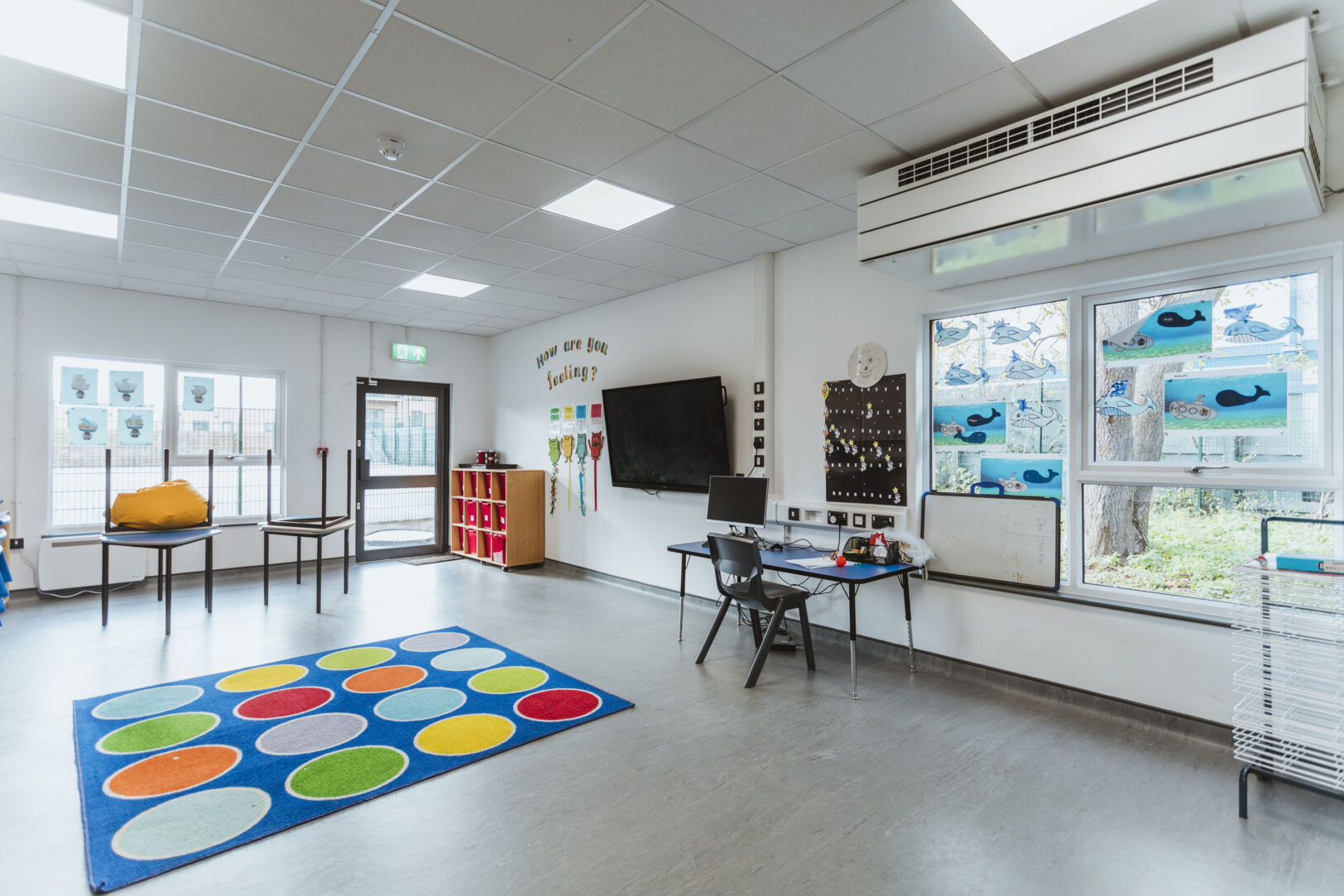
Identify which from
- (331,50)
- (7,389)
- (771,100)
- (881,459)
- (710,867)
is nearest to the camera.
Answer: (710,867)

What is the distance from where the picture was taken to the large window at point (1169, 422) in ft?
9.45

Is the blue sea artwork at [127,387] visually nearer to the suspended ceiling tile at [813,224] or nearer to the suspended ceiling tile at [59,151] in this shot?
the suspended ceiling tile at [59,151]

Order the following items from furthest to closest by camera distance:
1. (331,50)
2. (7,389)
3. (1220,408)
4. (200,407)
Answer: (200,407) → (7,389) → (1220,408) → (331,50)

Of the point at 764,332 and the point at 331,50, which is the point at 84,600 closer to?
the point at 331,50

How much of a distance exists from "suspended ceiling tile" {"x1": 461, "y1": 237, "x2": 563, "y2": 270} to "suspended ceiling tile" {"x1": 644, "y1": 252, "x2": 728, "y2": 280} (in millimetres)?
805

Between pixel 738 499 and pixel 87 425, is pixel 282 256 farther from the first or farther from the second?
pixel 738 499

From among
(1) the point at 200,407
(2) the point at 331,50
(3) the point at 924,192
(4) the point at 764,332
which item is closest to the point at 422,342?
(1) the point at 200,407

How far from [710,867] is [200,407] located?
264 inches

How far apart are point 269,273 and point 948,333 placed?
17.5ft

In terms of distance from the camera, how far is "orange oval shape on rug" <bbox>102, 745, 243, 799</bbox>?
2.58 m

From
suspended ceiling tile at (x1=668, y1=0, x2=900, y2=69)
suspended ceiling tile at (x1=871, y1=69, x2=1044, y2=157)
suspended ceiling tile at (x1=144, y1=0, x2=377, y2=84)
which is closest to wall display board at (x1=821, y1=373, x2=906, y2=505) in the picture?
suspended ceiling tile at (x1=871, y1=69, x2=1044, y2=157)

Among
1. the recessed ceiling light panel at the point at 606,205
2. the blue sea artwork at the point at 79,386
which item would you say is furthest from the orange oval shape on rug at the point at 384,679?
the blue sea artwork at the point at 79,386

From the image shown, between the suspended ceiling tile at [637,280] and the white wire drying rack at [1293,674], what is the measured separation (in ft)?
13.9

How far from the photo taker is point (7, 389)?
5.59 m
